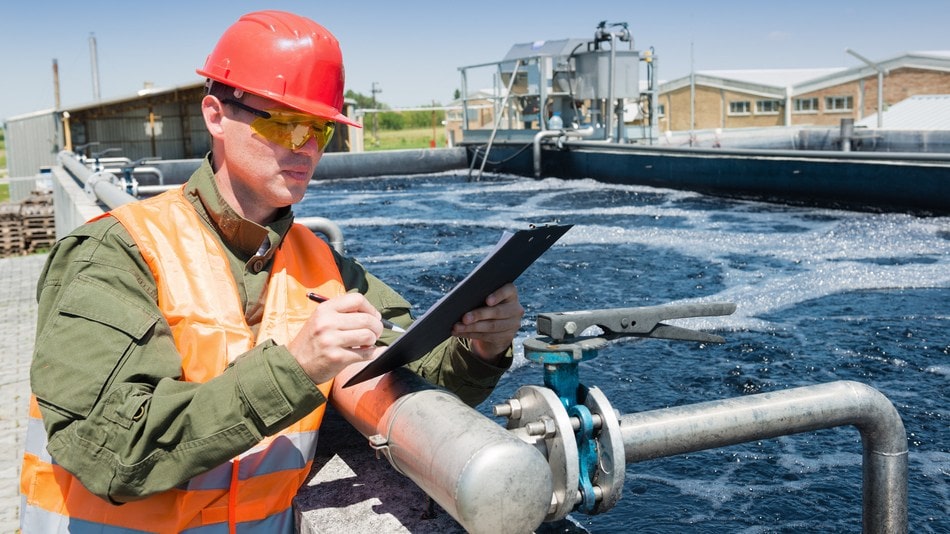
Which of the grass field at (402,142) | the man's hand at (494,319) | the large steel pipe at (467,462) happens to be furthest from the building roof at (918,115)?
the large steel pipe at (467,462)

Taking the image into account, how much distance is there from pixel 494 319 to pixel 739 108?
50.4 meters

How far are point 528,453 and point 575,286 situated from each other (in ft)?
24.9

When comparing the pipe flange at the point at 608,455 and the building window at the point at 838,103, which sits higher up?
the building window at the point at 838,103

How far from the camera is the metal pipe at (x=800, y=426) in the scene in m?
1.63

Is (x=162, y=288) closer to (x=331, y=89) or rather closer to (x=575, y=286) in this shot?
(x=331, y=89)

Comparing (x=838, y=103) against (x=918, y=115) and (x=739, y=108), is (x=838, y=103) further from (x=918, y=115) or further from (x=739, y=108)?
(x=918, y=115)

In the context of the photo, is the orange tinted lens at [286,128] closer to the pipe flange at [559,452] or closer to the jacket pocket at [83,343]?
the jacket pocket at [83,343]

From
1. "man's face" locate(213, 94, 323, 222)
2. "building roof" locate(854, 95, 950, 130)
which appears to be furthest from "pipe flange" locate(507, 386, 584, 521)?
"building roof" locate(854, 95, 950, 130)

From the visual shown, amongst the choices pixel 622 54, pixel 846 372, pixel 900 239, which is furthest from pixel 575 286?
pixel 622 54

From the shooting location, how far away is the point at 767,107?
48.4 metres

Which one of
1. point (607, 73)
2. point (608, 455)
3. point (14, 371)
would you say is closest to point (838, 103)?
point (607, 73)

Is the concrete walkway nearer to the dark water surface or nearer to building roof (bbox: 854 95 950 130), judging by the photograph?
the dark water surface

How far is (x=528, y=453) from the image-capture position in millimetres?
1325

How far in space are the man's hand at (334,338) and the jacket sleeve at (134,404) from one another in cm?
3
